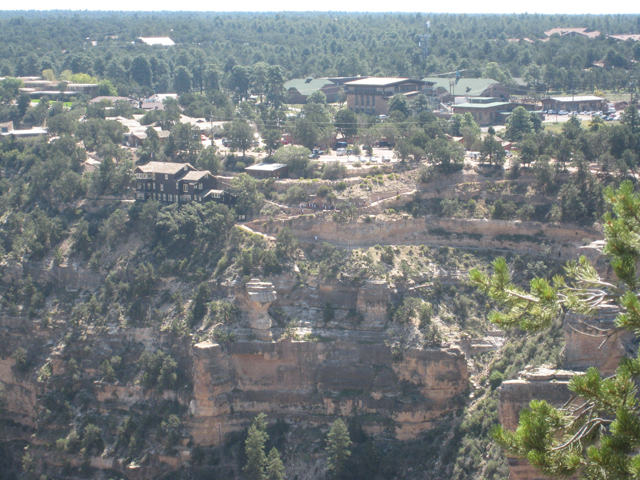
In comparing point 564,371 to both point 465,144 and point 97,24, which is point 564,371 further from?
point 97,24

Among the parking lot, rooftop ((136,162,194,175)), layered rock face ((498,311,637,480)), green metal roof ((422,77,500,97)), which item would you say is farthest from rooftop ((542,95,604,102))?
layered rock face ((498,311,637,480))

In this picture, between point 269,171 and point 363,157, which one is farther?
point 363,157

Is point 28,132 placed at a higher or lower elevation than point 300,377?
higher

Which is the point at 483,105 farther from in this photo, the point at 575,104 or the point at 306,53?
the point at 306,53

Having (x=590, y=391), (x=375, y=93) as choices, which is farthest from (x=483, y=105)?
(x=590, y=391)

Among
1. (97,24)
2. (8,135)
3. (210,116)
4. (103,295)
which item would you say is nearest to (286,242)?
(103,295)

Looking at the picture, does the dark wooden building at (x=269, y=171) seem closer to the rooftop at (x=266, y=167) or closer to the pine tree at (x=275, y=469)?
the rooftop at (x=266, y=167)
